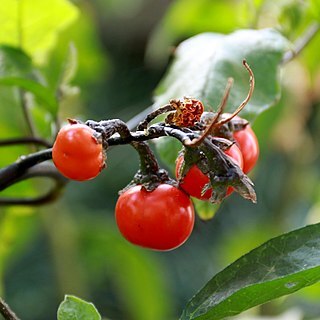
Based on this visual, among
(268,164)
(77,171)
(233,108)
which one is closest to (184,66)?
(233,108)

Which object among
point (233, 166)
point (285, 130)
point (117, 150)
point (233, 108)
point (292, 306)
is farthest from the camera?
point (117, 150)

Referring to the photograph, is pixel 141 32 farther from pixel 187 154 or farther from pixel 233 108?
pixel 187 154

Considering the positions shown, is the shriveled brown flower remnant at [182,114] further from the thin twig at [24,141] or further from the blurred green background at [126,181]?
the blurred green background at [126,181]

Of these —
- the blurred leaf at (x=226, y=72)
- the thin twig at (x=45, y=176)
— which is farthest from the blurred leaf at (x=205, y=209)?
the thin twig at (x=45, y=176)

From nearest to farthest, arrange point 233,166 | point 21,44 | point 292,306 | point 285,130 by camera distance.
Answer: point 233,166 → point 21,44 → point 292,306 → point 285,130

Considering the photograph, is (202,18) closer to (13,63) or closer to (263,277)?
(13,63)

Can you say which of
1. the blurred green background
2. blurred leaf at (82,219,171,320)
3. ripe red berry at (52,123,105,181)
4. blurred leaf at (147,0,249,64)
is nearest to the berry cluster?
ripe red berry at (52,123,105,181)

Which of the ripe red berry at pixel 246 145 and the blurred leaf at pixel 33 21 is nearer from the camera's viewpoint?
the ripe red berry at pixel 246 145

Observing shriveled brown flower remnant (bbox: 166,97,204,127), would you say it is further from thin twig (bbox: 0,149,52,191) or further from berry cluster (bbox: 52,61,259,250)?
thin twig (bbox: 0,149,52,191)
